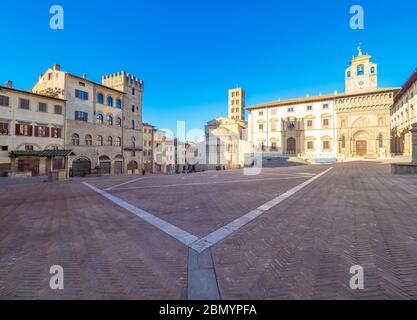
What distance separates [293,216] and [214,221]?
8.44ft

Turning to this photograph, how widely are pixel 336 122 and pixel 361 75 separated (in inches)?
437

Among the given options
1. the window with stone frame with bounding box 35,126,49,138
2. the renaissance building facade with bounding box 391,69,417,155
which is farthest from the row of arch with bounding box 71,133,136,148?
the renaissance building facade with bounding box 391,69,417,155

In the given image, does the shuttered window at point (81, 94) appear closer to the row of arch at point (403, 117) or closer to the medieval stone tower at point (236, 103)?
the row of arch at point (403, 117)

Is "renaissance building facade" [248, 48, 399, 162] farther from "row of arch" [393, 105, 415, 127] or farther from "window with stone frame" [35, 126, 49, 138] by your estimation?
"window with stone frame" [35, 126, 49, 138]

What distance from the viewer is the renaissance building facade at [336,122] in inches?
1535

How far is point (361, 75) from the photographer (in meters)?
42.8

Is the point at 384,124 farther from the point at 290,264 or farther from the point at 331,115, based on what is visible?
the point at 290,264

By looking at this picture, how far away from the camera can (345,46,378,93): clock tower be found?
137 feet

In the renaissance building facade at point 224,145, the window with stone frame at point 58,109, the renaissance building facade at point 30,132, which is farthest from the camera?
the renaissance building facade at point 224,145

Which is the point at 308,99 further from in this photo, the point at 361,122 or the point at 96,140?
the point at 96,140

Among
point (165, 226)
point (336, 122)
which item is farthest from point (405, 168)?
point (336, 122)

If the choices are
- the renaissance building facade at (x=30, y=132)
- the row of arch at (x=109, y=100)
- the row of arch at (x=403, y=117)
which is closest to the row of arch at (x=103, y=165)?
the renaissance building facade at (x=30, y=132)

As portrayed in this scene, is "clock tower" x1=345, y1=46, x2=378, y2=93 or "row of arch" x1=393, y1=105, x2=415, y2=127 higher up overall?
"clock tower" x1=345, y1=46, x2=378, y2=93

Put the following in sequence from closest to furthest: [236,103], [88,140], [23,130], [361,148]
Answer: [23,130] → [88,140] → [361,148] → [236,103]
